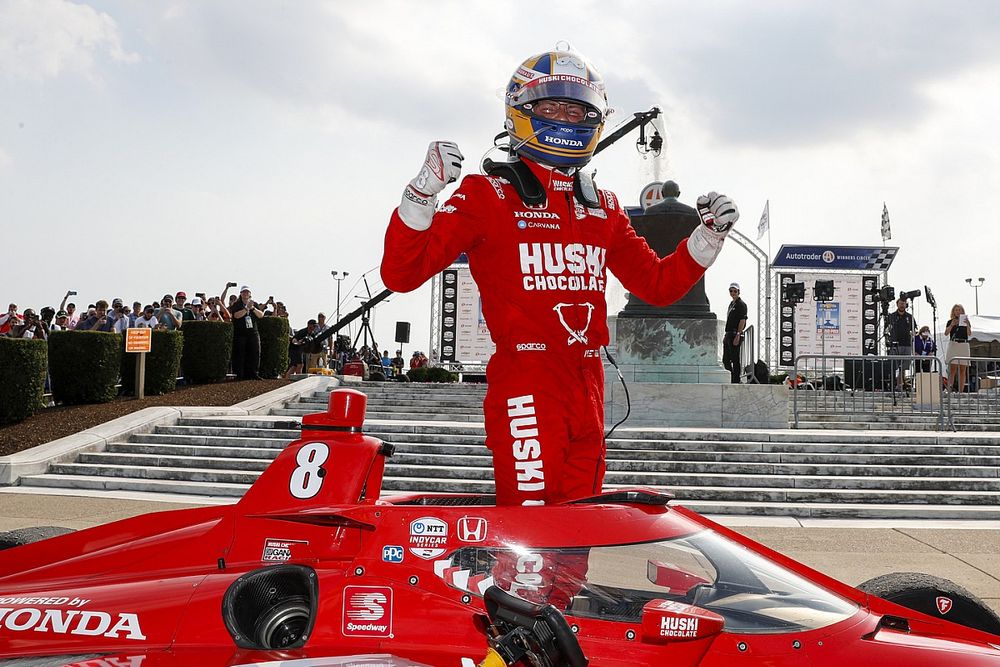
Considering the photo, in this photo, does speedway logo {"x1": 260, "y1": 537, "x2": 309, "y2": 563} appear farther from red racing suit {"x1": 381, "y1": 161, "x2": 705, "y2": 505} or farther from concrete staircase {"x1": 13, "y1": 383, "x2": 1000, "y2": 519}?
concrete staircase {"x1": 13, "y1": 383, "x2": 1000, "y2": 519}

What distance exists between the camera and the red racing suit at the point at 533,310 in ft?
10.8

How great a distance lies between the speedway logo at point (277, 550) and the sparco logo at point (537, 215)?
4.67 ft

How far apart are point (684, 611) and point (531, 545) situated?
51 centimetres

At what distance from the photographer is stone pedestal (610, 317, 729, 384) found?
42.1ft

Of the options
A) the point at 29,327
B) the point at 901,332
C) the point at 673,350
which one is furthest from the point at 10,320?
the point at 901,332

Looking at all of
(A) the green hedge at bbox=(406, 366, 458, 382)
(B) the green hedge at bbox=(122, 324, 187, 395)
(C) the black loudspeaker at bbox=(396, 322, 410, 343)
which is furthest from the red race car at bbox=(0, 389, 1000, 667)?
(C) the black loudspeaker at bbox=(396, 322, 410, 343)

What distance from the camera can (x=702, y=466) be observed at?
9.83 m

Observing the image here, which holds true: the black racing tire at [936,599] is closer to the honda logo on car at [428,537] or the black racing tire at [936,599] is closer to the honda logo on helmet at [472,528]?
the honda logo on helmet at [472,528]

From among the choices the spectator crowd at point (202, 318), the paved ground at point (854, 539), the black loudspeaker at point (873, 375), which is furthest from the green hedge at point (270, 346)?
the black loudspeaker at point (873, 375)

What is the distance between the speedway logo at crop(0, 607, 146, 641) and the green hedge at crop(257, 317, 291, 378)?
16112 mm

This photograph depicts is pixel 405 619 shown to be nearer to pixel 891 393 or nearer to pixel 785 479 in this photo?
pixel 785 479

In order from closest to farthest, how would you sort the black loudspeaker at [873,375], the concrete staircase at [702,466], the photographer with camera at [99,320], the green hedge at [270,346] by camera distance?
the concrete staircase at [702,466]
the black loudspeaker at [873,375]
the photographer with camera at [99,320]
the green hedge at [270,346]

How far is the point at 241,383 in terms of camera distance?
16.8 meters

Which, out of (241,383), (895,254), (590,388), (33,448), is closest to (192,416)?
(33,448)
